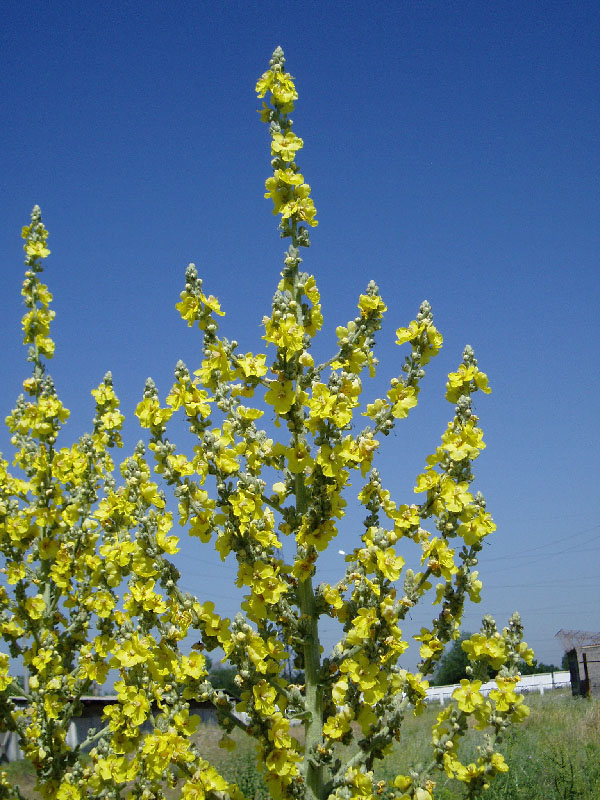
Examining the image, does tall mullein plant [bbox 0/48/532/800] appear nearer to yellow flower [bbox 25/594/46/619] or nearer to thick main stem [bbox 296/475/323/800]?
thick main stem [bbox 296/475/323/800]

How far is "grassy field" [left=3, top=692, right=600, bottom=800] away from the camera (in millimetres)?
8414

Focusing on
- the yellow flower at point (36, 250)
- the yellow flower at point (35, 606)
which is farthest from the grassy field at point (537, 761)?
the yellow flower at point (36, 250)

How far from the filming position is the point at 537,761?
10148 millimetres

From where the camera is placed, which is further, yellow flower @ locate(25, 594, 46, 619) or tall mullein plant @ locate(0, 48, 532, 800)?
yellow flower @ locate(25, 594, 46, 619)

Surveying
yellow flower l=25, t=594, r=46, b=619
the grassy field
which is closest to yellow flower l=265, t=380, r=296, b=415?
yellow flower l=25, t=594, r=46, b=619

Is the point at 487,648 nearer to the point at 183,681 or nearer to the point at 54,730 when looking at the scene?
the point at 183,681

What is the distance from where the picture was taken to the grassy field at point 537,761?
8.41 metres

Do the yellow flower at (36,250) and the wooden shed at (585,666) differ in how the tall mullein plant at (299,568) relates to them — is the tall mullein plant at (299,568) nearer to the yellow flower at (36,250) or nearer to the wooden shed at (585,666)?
the yellow flower at (36,250)

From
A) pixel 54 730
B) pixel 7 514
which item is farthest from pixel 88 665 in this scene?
pixel 7 514

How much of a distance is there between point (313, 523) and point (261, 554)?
0.96 ft

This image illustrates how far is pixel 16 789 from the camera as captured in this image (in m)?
5.66

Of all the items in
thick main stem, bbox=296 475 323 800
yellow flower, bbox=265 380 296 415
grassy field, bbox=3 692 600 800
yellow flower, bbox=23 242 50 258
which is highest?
yellow flower, bbox=23 242 50 258

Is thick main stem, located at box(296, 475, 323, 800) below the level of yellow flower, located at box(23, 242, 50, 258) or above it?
below

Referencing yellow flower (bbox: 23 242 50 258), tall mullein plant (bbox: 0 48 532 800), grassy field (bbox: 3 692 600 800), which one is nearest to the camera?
tall mullein plant (bbox: 0 48 532 800)
